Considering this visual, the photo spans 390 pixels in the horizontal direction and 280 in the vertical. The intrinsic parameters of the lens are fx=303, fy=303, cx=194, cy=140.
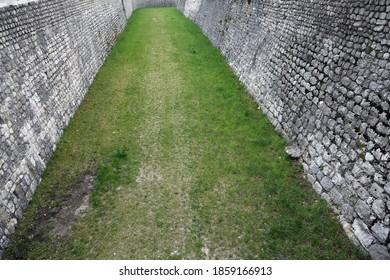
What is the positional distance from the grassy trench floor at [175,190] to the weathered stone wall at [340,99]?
1.88ft

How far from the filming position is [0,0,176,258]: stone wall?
7.61 m

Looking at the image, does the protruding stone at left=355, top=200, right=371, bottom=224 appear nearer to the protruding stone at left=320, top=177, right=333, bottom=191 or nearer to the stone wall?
the protruding stone at left=320, top=177, right=333, bottom=191

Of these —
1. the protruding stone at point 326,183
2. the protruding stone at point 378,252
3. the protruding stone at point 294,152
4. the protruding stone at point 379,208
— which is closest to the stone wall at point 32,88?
the protruding stone at point 294,152

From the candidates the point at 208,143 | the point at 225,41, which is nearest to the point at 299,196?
the point at 208,143

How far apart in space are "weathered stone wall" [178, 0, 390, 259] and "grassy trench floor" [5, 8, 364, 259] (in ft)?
1.88

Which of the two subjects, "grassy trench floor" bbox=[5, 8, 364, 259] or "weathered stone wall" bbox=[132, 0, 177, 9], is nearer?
"grassy trench floor" bbox=[5, 8, 364, 259]

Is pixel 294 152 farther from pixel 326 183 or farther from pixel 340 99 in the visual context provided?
pixel 340 99

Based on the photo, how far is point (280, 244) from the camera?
6680 mm

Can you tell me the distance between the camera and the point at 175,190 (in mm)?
8367

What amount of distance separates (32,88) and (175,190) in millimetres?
5525

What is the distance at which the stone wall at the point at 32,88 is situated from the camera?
7.61m

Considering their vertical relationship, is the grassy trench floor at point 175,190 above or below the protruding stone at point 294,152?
below

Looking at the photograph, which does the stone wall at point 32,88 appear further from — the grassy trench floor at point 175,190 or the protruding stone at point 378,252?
the protruding stone at point 378,252

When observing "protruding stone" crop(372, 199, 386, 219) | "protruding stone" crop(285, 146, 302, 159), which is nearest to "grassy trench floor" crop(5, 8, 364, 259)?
"protruding stone" crop(285, 146, 302, 159)
